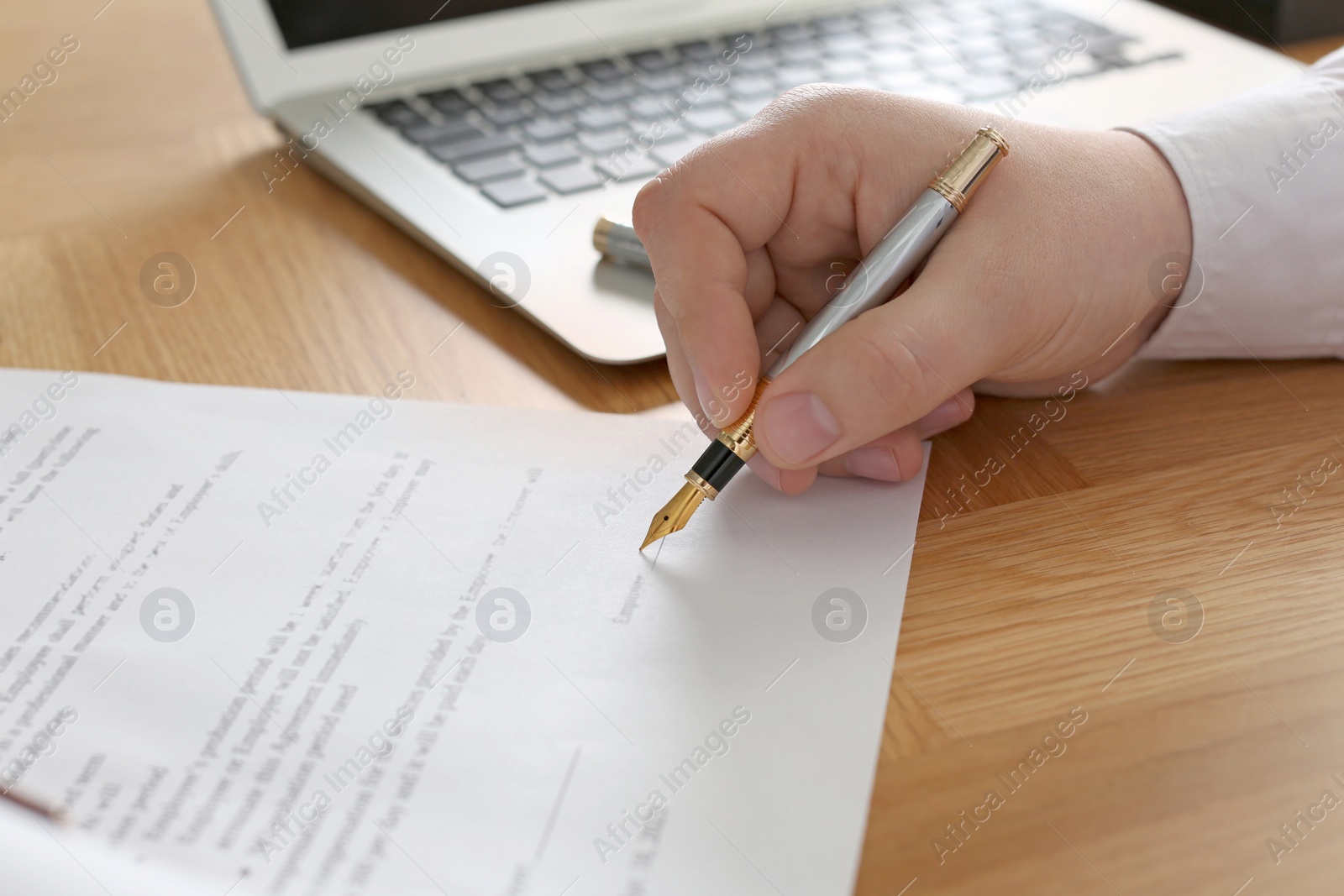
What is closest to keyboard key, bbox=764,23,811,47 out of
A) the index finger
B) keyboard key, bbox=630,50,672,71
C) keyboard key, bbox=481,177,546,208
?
keyboard key, bbox=630,50,672,71

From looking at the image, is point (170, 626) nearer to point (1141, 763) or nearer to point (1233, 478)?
point (1141, 763)

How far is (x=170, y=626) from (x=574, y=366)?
0.83ft

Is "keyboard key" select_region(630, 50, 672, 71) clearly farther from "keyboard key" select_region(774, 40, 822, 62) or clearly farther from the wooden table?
the wooden table

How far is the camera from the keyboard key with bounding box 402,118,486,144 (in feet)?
2.45

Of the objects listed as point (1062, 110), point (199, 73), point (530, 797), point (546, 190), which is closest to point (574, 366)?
point (546, 190)

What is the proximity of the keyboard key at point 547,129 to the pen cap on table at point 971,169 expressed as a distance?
0.36 metres

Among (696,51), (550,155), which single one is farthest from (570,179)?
(696,51)

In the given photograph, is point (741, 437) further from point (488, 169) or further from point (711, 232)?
point (488, 169)

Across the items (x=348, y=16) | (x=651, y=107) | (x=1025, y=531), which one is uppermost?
(x=348, y=16)

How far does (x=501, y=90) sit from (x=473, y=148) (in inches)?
4.4

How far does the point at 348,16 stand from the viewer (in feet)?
2.65

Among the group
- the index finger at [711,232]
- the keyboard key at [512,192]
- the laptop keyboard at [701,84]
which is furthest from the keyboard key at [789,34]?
the index finger at [711,232]

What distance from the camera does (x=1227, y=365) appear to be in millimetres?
569

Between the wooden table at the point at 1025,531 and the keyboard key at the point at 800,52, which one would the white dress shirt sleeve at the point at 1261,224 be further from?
the keyboard key at the point at 800,52
